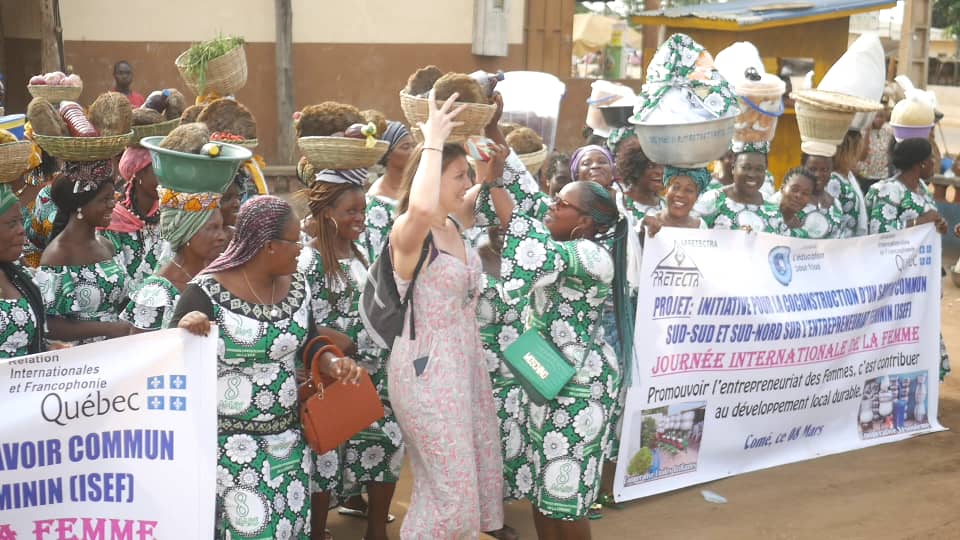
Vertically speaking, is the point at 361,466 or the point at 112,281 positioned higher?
the point at 112,281

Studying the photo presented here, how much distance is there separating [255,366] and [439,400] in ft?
2.36

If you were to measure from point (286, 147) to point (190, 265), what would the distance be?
10.7m

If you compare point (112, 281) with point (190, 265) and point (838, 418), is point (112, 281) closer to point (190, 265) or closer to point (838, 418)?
point (190, 265)

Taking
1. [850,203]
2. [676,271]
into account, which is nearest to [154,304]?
[676,271]

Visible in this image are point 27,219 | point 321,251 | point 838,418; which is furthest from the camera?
point 838,418

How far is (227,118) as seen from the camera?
6.51m

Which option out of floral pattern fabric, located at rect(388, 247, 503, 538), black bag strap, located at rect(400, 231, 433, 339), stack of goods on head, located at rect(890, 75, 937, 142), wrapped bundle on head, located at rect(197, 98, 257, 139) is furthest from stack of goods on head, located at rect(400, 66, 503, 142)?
stack of goods on head, located at rect(890, 75, 937, 142)

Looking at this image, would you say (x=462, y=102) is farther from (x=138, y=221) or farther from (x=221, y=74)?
(x=221, y=74)

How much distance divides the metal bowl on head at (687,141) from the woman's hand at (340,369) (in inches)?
101

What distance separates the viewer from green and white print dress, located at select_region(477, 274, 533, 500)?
529 centimetres

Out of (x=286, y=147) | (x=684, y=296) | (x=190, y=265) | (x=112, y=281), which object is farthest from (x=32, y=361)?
(x=286, y=147)

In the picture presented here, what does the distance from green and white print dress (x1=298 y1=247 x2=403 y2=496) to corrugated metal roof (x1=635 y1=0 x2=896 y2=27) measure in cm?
950

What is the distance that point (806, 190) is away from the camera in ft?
23.9

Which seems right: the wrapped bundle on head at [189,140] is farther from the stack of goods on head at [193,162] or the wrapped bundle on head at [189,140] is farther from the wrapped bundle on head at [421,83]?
the wrapped bundle on head at [421,83]
